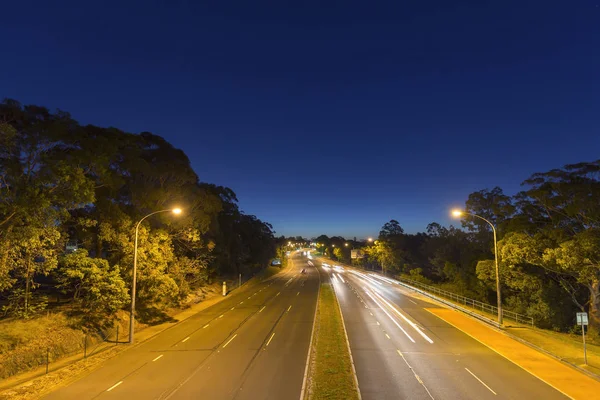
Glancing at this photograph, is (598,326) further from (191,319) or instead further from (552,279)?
(191,319)

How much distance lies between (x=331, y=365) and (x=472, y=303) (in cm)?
3232

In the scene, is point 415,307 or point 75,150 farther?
point 415,307

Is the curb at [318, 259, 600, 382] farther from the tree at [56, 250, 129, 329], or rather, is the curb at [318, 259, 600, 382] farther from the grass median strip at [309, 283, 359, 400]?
the tree at [56, 250, 129, 329]

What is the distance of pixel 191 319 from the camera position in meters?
31.7

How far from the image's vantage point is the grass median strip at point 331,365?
1377 centimetres

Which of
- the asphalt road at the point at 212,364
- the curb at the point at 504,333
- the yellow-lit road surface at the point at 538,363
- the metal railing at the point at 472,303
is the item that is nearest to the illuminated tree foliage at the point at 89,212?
the asphalt road at the point at 212,364

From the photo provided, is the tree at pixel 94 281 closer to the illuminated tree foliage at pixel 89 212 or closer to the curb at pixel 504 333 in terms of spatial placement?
the illuminated tree foliage at pixel 89 212

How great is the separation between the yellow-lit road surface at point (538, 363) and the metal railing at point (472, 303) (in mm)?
7678

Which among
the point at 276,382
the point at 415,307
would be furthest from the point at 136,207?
the point at 415,307

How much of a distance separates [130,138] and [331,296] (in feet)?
95.5

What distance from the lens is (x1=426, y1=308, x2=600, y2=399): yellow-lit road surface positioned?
14742mm

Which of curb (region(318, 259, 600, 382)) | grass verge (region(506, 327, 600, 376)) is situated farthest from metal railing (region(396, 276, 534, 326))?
grass verge (region(506, 327, 600, 376))

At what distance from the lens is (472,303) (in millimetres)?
42938

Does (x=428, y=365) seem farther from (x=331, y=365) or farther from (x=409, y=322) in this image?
(x=409, y=322)
